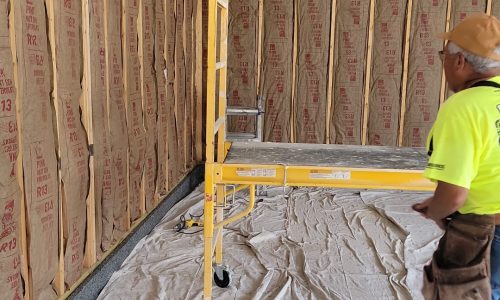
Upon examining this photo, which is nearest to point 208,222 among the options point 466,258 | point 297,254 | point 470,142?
point 297,254

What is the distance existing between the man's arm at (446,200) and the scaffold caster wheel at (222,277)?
172cm

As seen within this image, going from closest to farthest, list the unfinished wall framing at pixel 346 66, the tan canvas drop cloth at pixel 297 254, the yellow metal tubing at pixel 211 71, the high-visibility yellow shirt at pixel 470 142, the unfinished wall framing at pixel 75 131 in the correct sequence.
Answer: the high-visibility yellow shirt at pixel 470 142, the unfinished wall framing at pixel 75 131, the yellow metal tubing at pixel 211 71, the tan canvas drop cloth at pixel 297 254, the unfinished wall framing at pixel 346 66

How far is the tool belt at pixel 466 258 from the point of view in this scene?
1.45 metres

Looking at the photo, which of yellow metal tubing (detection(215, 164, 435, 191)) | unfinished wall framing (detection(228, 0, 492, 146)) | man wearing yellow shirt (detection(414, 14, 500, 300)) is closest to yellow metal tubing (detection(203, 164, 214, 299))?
yellow metal tubing (detection(215, 164, 435, 191))

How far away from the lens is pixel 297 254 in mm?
3504

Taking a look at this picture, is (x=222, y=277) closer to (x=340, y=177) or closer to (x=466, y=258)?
(x=340, y=177)

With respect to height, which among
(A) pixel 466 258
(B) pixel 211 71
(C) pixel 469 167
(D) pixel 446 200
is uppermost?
(B) pixel 211 71

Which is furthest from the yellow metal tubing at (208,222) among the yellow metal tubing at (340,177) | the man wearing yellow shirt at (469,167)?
the man wearing yellow shirt at (469,167)

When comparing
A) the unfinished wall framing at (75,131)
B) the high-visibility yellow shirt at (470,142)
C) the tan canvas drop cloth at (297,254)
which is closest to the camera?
the high-visibility yellow shirt at (470,142)

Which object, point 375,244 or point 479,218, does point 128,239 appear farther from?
point 479,218

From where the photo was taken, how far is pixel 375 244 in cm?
372

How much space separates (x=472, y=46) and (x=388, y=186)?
109cm

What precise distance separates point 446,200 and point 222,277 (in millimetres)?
1843

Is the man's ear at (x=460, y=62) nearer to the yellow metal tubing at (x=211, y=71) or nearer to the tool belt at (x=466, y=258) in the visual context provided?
the tool belt at (x=466, y=258)
